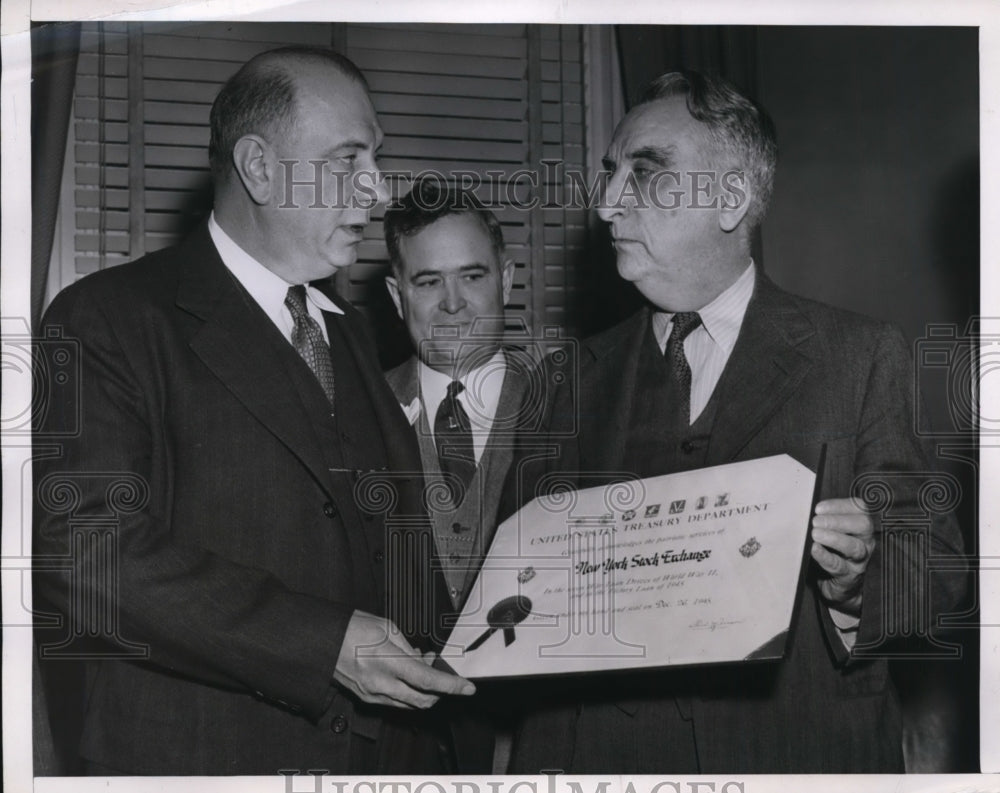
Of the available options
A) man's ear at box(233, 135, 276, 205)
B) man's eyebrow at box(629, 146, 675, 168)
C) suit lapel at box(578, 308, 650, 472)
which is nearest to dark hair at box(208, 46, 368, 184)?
man's ear at box(233, 135, 276, 205)

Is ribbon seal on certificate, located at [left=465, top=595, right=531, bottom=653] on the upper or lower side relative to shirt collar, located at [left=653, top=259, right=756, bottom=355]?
lower

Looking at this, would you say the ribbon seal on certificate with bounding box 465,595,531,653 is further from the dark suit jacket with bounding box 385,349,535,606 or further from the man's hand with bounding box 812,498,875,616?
the man's hand with bounding box 812,498,875,616

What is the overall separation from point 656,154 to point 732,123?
143mm

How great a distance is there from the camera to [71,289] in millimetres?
1972

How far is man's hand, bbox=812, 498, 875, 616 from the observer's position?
5.94ft

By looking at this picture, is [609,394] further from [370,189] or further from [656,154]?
[370,189]

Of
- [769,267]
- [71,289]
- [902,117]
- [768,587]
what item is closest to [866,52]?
[902,117]

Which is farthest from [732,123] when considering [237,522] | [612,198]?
[237,522]

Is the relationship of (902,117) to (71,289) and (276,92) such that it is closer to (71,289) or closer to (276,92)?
(276,92)

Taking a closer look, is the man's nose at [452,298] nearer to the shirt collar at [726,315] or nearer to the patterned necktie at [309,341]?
the patterned necktie at [309,341]

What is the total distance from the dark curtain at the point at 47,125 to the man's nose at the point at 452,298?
0.65 metres

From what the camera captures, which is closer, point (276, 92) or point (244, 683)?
point (244, 683)

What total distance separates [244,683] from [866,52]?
148 cm
